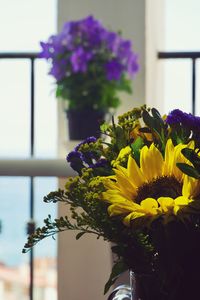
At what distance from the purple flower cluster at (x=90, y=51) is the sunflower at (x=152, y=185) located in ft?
4.86

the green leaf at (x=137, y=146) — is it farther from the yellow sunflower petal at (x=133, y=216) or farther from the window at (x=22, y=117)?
the window at (x=22, y=117)

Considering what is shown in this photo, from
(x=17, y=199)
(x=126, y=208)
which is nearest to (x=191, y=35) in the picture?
(x=17, y=199)

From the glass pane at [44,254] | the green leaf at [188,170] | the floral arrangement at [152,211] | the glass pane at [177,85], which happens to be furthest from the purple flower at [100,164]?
the glass pane at [177,85]

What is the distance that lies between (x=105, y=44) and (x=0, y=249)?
2.82 ft

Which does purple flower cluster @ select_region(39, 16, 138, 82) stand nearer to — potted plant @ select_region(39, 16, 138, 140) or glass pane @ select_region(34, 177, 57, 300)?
potted plant @ select_region(39, 16, 138, 140)

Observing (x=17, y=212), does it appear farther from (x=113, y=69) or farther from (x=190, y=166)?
(x=190, y=166)

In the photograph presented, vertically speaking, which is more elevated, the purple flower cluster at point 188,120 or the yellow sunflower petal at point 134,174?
the purple flower cluster at point 188,120

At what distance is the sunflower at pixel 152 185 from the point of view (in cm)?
90

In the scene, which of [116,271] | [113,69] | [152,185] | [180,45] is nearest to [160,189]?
[152,185]

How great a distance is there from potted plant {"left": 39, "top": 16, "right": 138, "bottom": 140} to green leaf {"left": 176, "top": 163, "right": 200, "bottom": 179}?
1.53 meters

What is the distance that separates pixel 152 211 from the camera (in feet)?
2.92

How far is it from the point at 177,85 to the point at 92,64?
406mm

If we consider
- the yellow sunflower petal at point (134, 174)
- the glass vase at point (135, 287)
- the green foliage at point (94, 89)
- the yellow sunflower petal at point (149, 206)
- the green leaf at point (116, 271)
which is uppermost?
the green foliage at point (94, 89)

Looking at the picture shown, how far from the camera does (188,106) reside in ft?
8.72
